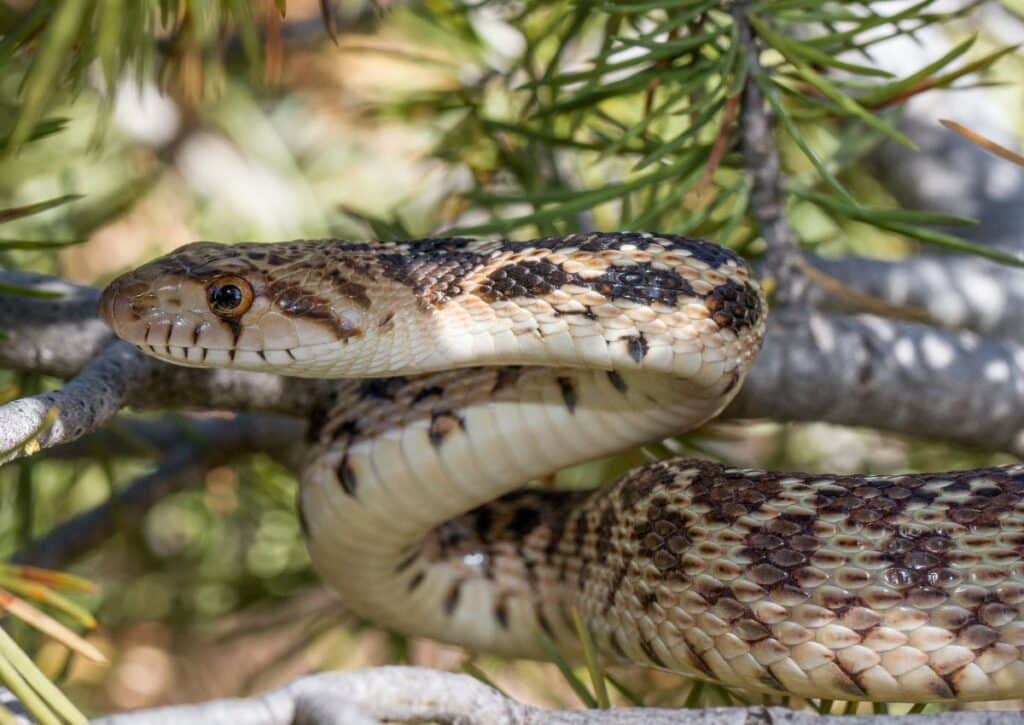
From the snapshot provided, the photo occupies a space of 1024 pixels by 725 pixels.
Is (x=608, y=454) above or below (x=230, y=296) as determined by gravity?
below

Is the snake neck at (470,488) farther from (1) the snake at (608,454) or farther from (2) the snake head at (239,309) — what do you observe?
(2) the snake head at (239,309)

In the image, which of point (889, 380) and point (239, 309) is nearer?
point (239, 309)

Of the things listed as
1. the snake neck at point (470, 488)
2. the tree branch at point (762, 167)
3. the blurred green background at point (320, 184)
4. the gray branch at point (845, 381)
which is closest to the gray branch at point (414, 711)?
the blurred green background at point (320, 184)

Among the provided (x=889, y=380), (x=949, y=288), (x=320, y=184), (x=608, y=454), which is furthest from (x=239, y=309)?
(x=320, y=184)

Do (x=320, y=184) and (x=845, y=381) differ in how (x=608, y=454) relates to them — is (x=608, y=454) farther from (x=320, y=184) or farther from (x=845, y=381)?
(x=320, y=184)

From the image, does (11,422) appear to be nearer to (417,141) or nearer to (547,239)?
(547,239)

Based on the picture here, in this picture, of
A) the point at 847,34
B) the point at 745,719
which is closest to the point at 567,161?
the point at 847,34

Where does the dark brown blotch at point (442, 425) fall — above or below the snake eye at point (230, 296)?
below
